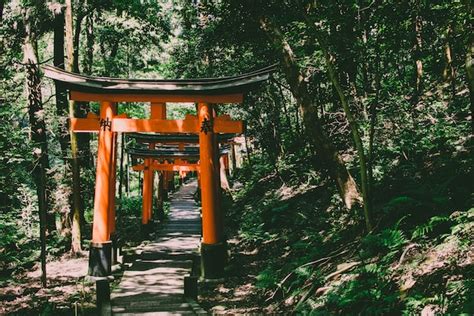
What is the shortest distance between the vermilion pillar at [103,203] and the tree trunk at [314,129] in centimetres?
455

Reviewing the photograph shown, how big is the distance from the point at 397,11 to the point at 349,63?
10.8 feet

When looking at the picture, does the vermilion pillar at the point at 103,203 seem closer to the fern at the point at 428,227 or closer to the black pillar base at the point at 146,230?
the fern at the point at 428,227

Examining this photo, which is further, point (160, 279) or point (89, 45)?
point (89, 45)

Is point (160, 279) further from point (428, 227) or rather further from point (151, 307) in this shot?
point (428, 227)

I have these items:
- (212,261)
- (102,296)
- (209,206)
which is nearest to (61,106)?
(209,206)

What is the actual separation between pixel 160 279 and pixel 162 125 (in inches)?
149

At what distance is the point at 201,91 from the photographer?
10.3 meters

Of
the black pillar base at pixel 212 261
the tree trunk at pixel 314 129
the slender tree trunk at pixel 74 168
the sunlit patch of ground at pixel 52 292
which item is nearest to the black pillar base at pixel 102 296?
the sunlit patch of ground at pixel 52 292

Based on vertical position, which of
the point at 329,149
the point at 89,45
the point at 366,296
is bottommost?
the point at 366,296

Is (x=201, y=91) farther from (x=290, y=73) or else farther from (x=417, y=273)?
(x=417, y=273)

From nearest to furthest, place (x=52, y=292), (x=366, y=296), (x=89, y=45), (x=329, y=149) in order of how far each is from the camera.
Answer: (x=366, y=296)
(x=329, y=149)
(x=52, y=292)
(x=89, y=45)

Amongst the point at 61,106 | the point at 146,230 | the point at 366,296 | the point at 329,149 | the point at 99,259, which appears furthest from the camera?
the point at 146,230

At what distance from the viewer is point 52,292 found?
950 centimetres

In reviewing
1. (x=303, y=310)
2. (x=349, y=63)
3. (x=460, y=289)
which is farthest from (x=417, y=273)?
(x=349, y=63)
